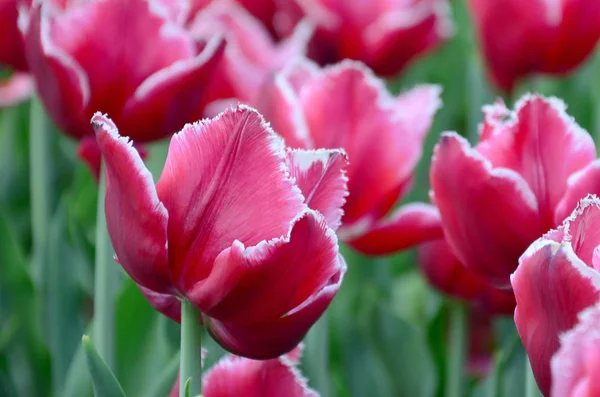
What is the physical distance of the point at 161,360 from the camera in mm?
765

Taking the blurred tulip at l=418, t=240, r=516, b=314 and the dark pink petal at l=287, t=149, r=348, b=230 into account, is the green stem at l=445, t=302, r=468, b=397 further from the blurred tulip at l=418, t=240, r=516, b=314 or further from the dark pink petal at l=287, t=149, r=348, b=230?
the dark pink petal at l=287, t=149, r=348, b=230

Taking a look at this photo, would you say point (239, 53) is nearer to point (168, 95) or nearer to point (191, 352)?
point (168, 95)

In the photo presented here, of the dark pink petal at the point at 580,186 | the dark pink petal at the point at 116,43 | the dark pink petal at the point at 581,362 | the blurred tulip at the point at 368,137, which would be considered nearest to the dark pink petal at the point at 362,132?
the blurred tulip at the point at 368,137

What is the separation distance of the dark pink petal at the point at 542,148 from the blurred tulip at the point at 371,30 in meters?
0.48

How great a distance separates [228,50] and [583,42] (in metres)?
0.37

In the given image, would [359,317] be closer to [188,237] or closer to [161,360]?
[161,360]

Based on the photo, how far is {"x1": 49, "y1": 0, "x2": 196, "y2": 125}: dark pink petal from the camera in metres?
0.67

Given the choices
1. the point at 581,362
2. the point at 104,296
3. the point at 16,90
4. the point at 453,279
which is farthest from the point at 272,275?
the point at 16,90

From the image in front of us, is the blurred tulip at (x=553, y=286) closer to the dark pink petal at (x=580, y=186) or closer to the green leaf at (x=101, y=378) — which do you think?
the dark pink petal at (x=580, y=186)

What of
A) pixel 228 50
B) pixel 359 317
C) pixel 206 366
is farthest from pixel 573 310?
pixel 359 317

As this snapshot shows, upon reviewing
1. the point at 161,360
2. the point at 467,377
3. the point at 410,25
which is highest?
the point at 410,25

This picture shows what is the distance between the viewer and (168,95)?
64cm

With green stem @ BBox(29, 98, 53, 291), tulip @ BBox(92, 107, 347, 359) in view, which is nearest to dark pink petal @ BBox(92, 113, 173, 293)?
tulip @ BBox(92, 107, 347, 359)

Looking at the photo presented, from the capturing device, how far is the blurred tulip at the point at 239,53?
821 mm
